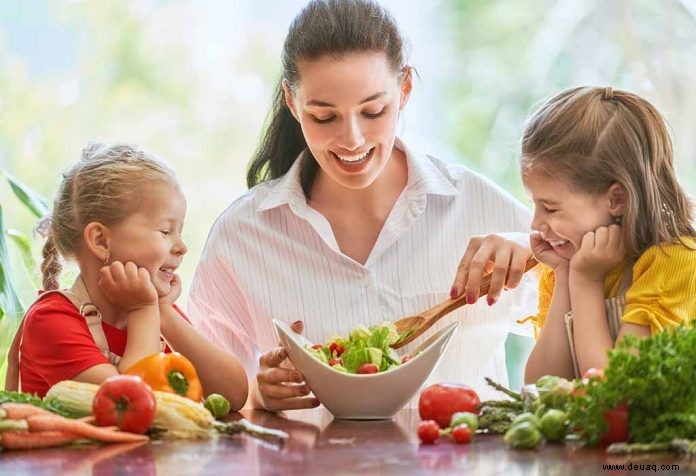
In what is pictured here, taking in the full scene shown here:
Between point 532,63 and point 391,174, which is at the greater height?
point 532,63

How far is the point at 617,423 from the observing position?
1.69 m

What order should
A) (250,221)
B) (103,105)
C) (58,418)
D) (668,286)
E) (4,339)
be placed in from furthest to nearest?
(103,105), (4,339), (250,221), (668,286), (58,418)

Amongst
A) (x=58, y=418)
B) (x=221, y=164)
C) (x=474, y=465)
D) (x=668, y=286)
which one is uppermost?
(x=221, y=164)

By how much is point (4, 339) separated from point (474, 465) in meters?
2.42

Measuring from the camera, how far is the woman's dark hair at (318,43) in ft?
8.73

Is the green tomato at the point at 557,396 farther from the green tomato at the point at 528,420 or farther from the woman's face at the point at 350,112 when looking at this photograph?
the woman's face at the point at 350,112

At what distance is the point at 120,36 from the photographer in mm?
5090

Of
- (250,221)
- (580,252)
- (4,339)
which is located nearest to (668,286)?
(580,252)

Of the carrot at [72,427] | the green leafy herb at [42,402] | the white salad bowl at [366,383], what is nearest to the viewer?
the carrot at [72,427]

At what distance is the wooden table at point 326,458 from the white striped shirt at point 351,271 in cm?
92

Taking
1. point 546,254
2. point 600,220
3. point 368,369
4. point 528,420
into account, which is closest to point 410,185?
point 546,254

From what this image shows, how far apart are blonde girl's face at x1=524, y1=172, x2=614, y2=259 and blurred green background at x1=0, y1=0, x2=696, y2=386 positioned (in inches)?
104

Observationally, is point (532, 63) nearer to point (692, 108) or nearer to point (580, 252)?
point (692, 108)

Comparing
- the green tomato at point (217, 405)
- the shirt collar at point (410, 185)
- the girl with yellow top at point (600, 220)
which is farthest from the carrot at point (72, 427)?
the shirt collar at point (410, 185)
